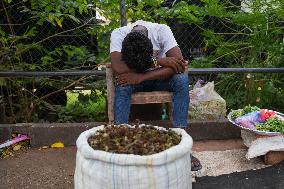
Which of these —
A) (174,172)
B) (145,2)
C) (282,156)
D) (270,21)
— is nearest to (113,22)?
(145,2)

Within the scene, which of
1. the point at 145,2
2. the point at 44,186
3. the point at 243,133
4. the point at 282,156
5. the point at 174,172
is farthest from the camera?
the point at 145,2

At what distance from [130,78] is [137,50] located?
27cm

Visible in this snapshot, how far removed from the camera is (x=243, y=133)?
163 inches

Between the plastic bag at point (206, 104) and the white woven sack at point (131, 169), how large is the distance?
1989mm

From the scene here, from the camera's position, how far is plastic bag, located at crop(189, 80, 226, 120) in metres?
4.47

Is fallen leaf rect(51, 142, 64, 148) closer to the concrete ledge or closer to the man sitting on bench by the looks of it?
the concrete ledge

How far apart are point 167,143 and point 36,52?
9.03 ft

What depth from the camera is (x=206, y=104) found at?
4555mm

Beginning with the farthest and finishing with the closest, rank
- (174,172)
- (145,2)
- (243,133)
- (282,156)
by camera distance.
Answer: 1. (145,2)
2. (243,133)
3. (282,156)
4. (174,172)

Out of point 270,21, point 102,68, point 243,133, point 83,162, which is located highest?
point 270,21

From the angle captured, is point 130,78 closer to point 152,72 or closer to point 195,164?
point 152,72

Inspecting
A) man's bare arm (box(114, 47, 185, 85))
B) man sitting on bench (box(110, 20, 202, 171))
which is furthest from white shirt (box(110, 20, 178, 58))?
man's bare arm (box(114, 47, 185, 85))

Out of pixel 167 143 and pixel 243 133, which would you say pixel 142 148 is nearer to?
pixel 167 143

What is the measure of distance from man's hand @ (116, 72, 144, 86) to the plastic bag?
0.98m
